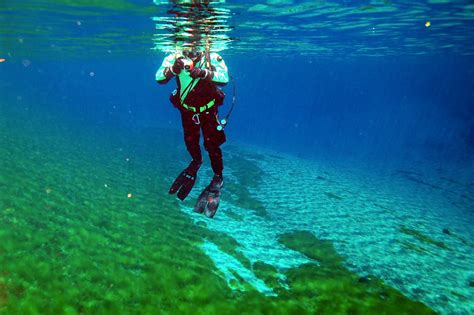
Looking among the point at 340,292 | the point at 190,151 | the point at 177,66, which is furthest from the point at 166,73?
the point at 340,292

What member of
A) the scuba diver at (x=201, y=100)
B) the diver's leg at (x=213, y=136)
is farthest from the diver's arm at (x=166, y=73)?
the diver's leg at (x=213, y=136)

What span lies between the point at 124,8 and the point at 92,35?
10.7 m

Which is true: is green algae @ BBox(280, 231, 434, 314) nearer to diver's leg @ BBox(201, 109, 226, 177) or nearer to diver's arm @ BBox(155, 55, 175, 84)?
diver's leg @ BBox(201, 109, 226, 177)

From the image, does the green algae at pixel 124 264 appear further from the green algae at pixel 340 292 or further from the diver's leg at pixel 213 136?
the diver's leg at pixel 213 136

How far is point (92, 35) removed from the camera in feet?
78.1

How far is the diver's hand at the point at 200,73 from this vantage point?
5727mm

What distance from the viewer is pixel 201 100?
662cm

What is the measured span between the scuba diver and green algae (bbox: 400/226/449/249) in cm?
834

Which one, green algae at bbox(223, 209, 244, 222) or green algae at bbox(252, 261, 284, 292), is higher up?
green algae at bbox(252, 261, 284, 292)

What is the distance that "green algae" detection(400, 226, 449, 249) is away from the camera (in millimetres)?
10680

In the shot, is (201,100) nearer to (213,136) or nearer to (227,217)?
(213,136)

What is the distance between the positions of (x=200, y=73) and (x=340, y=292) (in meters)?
5.80

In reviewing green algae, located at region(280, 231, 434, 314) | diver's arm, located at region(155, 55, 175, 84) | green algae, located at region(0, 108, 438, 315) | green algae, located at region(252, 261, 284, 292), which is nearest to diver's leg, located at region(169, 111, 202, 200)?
diver's arm, located at region(155, 55, 175, 84)

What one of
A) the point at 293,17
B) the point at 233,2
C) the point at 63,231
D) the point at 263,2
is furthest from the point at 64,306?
the point at 293,17
